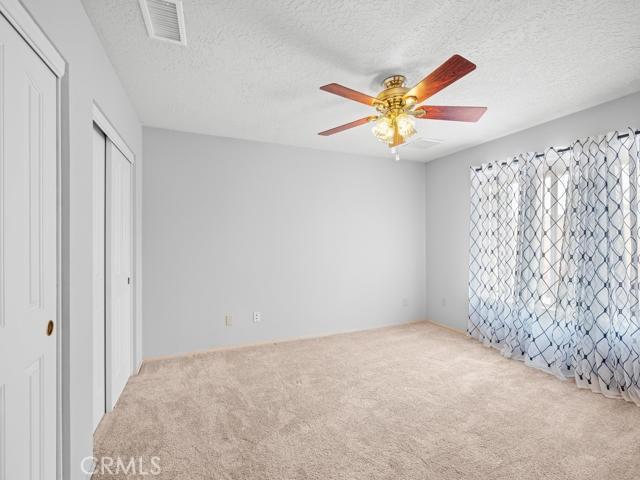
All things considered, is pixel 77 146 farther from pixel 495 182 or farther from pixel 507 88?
pixel 495 182

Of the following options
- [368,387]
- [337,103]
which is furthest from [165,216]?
[368,387]

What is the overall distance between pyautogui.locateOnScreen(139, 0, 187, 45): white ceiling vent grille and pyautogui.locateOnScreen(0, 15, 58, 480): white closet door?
65cm

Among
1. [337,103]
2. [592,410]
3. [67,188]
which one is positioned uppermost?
[337,103]

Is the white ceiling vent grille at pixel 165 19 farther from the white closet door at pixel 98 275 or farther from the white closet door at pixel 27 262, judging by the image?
the white closet door at pixel 98 275

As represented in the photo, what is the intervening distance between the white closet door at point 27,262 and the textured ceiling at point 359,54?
0.80 metres

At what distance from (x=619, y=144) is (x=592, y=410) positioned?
7.16 feet

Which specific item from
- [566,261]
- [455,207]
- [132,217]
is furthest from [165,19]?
[455,207]

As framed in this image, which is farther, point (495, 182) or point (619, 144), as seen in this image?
point (495, 182)

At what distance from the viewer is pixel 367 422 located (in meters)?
2.16

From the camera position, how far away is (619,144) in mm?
2574

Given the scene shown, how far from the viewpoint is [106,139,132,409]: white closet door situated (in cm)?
222
